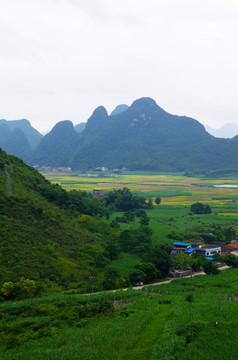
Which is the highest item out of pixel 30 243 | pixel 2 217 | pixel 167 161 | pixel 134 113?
pixel 134 113

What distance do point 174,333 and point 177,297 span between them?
19.9ft

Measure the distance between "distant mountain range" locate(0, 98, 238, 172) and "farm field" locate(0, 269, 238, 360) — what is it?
118006mm

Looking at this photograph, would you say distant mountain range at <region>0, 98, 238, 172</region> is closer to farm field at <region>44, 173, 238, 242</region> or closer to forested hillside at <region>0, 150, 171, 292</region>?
farm field at <region>44, 173, 238, 242</region>

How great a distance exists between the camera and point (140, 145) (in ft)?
557

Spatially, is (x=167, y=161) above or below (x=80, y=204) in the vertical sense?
A: above

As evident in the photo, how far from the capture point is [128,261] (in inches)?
1286

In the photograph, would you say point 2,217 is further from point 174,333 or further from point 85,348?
point 174,333

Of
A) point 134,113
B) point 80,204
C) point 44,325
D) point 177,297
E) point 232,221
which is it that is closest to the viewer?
point 44,325

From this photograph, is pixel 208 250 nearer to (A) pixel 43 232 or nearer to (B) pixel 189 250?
(B) pixel 189 250

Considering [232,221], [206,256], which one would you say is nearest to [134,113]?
[232,221]

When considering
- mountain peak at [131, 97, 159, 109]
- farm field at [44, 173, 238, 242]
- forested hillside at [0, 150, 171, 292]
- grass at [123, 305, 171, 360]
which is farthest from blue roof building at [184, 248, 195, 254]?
mountain peak at [131, 97, 159, 109]

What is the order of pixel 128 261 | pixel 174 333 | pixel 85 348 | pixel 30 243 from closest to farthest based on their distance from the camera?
pixel 85 348 < pixel 174 333 < pixel 30 243 < pixel 128 261

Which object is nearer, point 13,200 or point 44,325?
point 44,325

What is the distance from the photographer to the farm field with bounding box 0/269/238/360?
1540 centimetres
